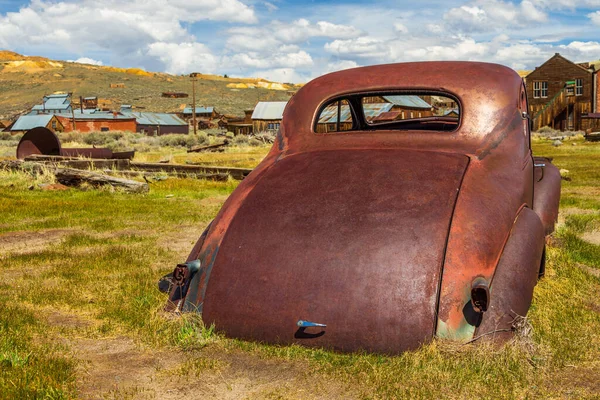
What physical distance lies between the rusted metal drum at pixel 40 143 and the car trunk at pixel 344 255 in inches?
692

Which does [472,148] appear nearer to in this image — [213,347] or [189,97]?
[213,347]

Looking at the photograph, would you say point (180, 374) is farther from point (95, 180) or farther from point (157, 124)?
point (157, 124)

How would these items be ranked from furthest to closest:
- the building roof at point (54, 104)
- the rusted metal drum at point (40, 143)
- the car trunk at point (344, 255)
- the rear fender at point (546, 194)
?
the building roof at point (54, 104) → the rusted metal drum at point (40, 143) → the rear fender at point (546, 194) → the car trunk at point (344, 255)

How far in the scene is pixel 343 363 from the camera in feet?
10.4

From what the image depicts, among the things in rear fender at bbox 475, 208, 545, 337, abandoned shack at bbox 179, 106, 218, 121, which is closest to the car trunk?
rear fender at bbox 475, 208, 545, 337

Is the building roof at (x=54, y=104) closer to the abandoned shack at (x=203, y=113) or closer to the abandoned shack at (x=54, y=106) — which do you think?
the abandoned shack at (x=54, y=106)

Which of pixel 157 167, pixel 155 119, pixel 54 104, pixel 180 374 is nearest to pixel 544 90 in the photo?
pixel 155 119

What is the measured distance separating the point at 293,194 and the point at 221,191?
9.12 metres

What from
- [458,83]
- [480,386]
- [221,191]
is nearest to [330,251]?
[480,386]

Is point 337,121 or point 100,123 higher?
point 100,123

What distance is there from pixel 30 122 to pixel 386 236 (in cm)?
5935

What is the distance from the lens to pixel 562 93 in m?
47.4

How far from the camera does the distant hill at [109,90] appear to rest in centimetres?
9075

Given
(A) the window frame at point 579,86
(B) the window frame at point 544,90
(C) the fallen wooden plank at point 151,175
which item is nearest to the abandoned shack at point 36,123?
(B) the window frame at point 544,90
